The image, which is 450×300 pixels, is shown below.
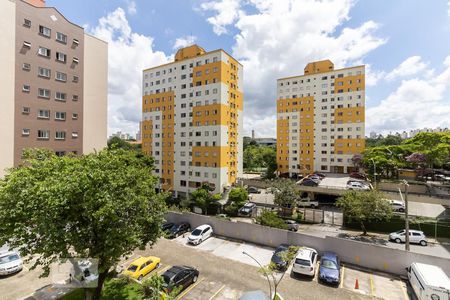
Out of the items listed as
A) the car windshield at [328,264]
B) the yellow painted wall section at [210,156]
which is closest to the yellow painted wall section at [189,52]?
the yellow painted wall section at [210,156]

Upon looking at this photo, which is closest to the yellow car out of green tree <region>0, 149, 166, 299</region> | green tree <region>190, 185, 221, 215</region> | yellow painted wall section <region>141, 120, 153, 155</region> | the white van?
green tree <region>0, 149, 166, 299</region>

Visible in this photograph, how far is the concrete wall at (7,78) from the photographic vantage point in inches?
998

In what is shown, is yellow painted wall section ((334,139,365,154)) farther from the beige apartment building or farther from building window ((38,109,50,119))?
building window ((38,109,50,119))

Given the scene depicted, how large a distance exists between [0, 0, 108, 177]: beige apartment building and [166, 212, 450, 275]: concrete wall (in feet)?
74.3

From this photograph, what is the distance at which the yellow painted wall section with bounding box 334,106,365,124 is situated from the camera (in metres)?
60.7

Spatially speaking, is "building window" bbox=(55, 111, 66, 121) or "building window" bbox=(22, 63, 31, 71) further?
"building window" bbox=(55, 111, 66, 121)

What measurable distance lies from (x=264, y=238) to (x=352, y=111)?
173ft

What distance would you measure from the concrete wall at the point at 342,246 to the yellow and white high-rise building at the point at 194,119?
852 inches

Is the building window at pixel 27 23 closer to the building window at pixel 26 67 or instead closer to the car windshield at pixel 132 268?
the building window at pixel 26 67

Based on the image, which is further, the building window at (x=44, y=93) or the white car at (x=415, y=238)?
the building window at (x=44, y=93)

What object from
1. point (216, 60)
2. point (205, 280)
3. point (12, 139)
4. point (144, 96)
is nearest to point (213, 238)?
point (205, 280)

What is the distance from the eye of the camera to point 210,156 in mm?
48500

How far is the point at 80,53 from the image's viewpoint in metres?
31.9

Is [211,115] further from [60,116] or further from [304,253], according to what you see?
[304,253]
